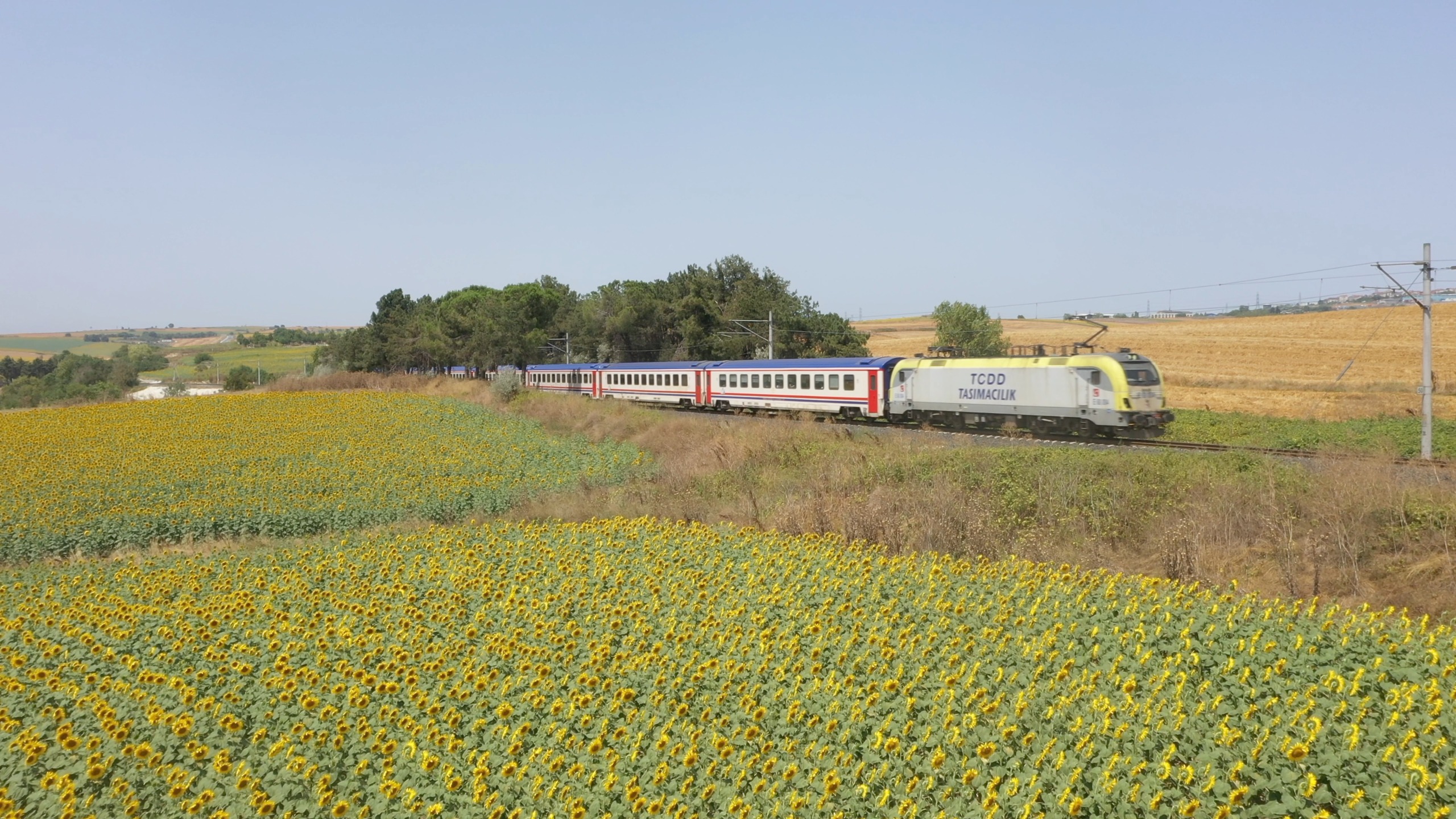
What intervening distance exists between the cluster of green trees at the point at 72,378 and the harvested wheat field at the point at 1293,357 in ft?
190

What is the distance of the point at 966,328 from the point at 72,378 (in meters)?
77.2

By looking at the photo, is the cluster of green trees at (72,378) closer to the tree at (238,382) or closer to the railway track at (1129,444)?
the tree at (238,382)

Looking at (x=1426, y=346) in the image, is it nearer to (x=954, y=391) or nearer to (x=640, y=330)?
(x=954, y=391)

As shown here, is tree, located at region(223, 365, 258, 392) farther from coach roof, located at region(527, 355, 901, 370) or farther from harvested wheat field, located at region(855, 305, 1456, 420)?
harvested wheat field, located at region(855, 305, 1456, 420)

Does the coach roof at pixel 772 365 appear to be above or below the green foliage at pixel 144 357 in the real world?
below

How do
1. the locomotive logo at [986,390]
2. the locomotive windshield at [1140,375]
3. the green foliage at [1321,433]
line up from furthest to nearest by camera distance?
the locomotive logo at [986,390] < the locomotive windshield at [1140,375] < the green foliage at [1321,433]

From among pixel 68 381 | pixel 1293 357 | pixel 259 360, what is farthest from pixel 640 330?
pixel 259 360

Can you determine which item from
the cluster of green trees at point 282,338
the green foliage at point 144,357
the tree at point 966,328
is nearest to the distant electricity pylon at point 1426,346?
the tree at point 966,328

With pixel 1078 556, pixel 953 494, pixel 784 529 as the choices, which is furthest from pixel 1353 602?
pixel 784 529

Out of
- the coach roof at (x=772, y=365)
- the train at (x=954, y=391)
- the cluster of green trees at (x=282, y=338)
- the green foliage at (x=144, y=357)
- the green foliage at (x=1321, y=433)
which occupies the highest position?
the cluster of green trees at (x=282, y=338)

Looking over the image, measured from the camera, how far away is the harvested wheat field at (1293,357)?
3712 cm

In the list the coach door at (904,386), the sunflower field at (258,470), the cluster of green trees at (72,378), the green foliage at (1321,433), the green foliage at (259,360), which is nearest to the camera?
the sunflower field at (258,470)

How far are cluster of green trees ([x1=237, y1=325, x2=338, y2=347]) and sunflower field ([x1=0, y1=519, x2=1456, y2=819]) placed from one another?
526 feet

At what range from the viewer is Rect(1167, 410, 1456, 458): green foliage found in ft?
72.8
